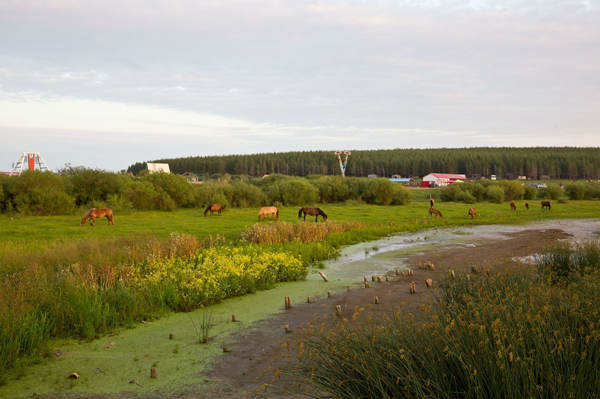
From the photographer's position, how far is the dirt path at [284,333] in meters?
6.91

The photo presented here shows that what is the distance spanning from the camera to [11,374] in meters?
7.68

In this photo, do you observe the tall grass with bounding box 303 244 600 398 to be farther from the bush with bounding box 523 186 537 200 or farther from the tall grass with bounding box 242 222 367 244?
the bush with bounding box 523 186 537 200

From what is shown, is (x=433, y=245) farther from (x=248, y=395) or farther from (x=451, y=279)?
(x=248, y=395)

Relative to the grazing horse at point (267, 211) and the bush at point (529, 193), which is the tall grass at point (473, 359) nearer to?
the grazing horse at point (267, 211)

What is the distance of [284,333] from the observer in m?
9.46

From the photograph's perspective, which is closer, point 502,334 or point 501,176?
point 502,334

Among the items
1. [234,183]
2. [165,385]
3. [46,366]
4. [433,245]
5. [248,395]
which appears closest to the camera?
[248,395]

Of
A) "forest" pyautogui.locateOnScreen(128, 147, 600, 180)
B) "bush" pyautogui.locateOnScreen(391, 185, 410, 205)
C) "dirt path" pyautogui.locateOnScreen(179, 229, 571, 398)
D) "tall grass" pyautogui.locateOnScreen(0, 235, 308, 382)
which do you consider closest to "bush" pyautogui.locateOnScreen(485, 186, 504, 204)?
"bush" pyautogui.locateOnScreen(391, 185, 410, 205)

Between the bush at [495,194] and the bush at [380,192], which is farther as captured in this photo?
the bush at [495,194]

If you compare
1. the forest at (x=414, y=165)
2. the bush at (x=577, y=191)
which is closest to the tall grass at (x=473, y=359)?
the bush at (x=577, y=191)

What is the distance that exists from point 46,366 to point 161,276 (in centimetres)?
506

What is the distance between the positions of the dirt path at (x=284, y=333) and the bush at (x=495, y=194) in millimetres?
47790

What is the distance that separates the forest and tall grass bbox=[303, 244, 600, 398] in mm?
119876

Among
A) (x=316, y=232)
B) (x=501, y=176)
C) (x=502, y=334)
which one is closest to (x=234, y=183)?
(x=316, y=232)
